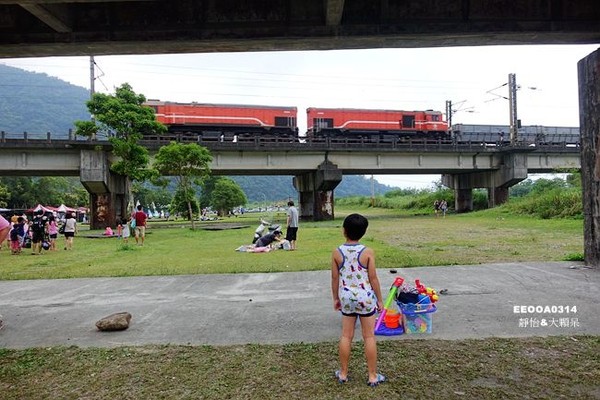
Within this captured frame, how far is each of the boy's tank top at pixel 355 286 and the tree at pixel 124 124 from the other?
22.2 meters

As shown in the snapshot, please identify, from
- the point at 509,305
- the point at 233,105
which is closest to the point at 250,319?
the point at 509,305

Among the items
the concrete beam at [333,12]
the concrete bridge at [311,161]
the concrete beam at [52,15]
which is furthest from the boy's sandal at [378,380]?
the concrete bridge at [311,161]

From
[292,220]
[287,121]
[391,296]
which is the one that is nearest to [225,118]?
[287,121]

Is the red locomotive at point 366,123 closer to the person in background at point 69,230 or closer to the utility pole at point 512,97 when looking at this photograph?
the utility pole at point 512,97

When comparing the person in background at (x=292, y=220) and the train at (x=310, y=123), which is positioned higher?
the train at (x=310, y=123)

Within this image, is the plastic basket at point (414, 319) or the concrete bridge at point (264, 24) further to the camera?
Answer: the concrete bridge at point (264, 24)

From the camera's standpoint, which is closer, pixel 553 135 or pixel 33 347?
pixel 33 347

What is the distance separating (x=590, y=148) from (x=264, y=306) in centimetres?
739

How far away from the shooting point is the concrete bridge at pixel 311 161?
27.4 meters

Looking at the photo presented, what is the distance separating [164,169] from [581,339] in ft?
79.6

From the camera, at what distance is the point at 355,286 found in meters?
3.58

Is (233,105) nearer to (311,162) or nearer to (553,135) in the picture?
(311,162)

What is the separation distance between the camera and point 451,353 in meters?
4.16

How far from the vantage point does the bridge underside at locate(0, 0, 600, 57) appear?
6.72m
